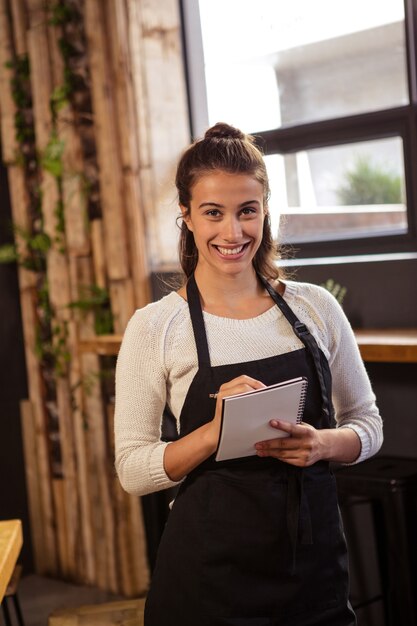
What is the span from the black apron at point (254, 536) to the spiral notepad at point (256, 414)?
4.2 inches

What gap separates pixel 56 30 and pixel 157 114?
2.24ft

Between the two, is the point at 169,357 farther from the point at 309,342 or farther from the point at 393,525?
the point at 393,525

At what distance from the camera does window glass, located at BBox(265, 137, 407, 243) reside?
374 cm

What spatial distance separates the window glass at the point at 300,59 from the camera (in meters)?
3.71

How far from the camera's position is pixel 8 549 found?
2.17 meters

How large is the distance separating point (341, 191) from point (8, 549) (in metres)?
2.33

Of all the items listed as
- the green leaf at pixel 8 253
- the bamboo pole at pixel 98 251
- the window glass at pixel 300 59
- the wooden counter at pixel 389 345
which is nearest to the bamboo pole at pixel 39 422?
the green leaf at pixel 8 253

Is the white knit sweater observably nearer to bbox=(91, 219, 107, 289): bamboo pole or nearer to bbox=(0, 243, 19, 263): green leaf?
bbox=(91, 219, 107, 289): bamboo pole

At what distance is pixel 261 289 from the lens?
2.17 m

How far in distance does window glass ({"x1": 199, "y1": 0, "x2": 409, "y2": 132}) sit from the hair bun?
5.61 feet

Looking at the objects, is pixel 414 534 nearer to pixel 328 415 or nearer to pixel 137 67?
pixel 328 415

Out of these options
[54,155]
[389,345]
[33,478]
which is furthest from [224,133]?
[33,478]

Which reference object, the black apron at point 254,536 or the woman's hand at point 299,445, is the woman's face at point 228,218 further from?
the woman's hand at point 299,445

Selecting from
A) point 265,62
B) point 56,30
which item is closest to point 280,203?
point 265,62
